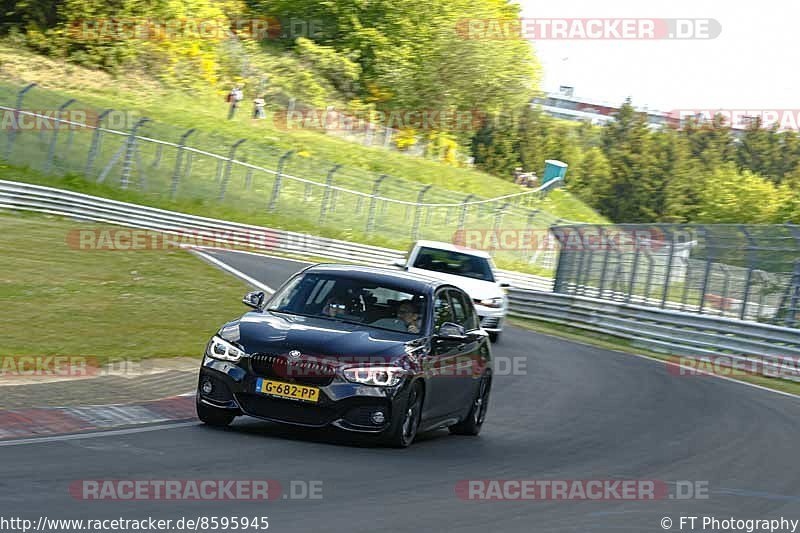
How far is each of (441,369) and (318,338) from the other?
1.30 meters

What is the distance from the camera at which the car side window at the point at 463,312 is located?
11.1 metres

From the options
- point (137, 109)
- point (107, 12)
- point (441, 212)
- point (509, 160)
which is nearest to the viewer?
point (441, 212)

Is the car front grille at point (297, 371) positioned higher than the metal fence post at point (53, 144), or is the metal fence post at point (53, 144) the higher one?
the car front grille at point (297, 371)

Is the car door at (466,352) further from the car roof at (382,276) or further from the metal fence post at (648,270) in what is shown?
the metal fence post at (648,270)

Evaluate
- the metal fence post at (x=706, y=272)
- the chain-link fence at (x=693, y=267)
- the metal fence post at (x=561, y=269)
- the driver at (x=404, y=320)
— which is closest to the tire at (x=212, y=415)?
the driver at (x=404, y=320)

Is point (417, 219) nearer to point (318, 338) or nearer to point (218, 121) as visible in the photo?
point (218, 121)

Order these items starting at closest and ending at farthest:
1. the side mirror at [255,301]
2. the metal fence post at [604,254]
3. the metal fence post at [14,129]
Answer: the side mirror at [255,301] < the metal fence post at [604,254] < the metal fence post at [14,129]

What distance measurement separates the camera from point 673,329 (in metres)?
25.5

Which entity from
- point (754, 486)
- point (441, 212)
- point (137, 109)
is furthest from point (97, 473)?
point (137, 109)

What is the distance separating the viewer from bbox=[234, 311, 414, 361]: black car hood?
9102 millimetres

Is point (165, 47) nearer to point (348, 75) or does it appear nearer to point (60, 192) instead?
point (348, 75)

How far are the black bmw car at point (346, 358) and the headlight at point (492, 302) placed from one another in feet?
32.8

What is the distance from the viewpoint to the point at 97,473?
7.33 m

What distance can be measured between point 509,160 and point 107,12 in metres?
48.2
